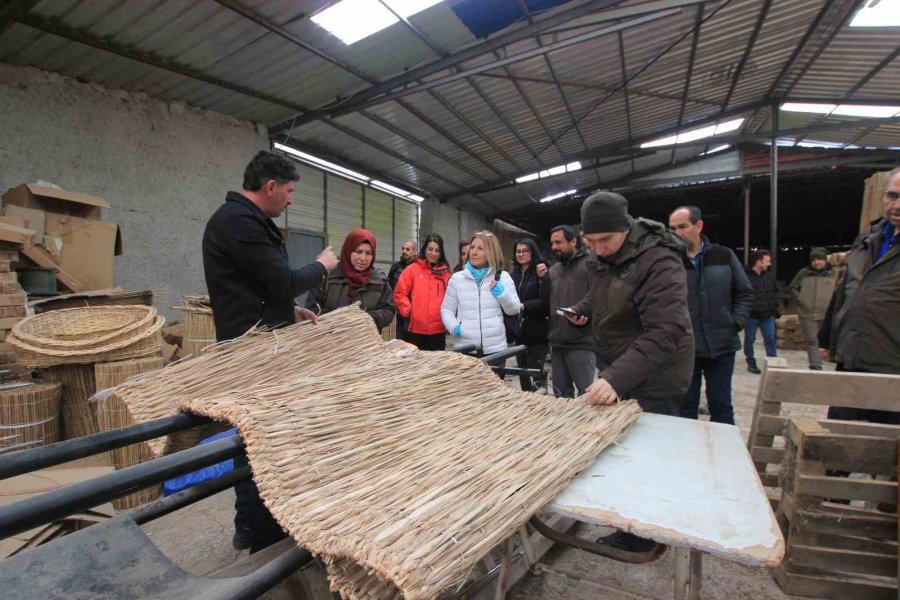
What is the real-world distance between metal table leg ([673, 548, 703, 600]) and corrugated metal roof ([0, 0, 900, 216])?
4.57 metres

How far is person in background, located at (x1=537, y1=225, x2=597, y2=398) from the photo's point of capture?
3035mm

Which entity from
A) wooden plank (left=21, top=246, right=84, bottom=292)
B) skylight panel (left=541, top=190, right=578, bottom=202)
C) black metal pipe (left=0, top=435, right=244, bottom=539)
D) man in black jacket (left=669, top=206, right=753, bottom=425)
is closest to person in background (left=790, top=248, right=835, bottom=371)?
man in black jacket (left=669, top=206, right=753, bottom=425)

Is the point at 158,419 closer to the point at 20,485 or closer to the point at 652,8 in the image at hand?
the point at 20,485

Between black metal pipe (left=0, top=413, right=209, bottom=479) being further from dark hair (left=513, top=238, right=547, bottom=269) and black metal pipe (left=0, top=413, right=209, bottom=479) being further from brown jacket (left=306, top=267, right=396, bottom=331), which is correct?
dark hair (left=513, top=238, right=547, bottom=269)

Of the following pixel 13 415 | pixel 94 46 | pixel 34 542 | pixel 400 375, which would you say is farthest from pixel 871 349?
pixel 94 46

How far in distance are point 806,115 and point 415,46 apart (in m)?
9.34

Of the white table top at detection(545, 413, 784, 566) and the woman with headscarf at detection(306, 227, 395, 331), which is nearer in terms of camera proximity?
the white table top at detection(545, 413, 784, 566)

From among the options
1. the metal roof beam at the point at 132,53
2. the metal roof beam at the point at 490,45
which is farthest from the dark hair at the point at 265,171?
the metal roof beam at the point at 490,45

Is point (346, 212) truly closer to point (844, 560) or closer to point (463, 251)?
point (463, 251)

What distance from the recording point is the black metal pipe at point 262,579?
785mm

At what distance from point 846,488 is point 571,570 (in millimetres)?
1147

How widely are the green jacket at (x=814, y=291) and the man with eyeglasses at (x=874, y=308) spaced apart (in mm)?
4230

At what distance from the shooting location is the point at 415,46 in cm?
490

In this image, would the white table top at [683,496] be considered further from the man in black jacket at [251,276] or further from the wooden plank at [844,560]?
the man in black jacket at [251,276]
